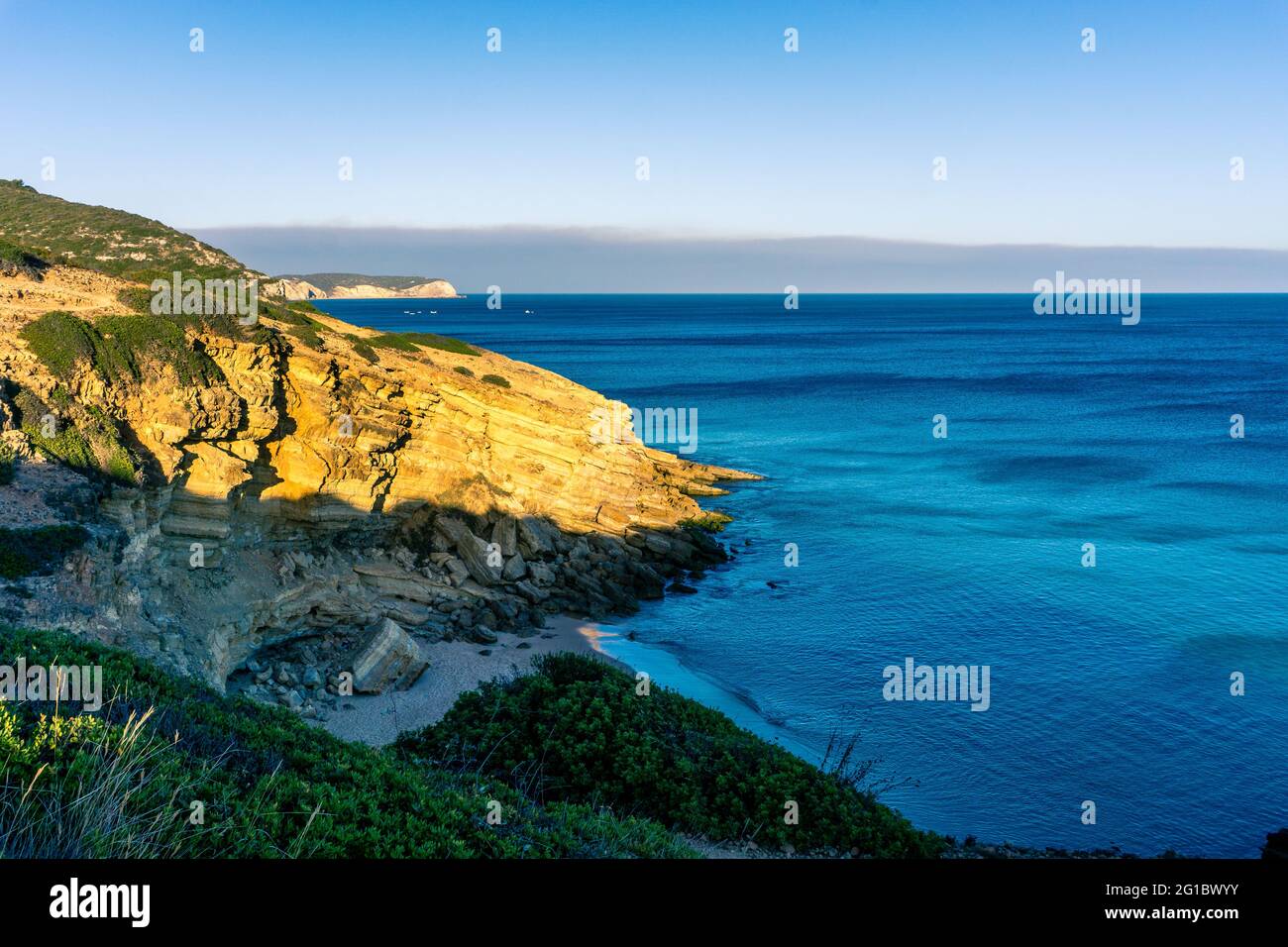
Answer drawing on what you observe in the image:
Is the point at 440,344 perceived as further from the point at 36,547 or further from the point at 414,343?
the point at 36,547

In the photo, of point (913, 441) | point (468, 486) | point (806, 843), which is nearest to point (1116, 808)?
point (806, 843)

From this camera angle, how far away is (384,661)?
Result: 24766 millimetres

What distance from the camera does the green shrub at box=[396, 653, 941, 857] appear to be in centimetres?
1428

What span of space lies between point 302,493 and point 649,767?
18007 millimetres

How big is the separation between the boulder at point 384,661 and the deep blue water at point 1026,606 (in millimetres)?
7657

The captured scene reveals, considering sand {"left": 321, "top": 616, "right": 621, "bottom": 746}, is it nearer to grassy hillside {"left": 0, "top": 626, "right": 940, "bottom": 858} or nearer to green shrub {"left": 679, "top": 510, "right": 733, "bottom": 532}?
grassy hillside {"left": 0, "top": 626, "right": 940, "bottom": 858}

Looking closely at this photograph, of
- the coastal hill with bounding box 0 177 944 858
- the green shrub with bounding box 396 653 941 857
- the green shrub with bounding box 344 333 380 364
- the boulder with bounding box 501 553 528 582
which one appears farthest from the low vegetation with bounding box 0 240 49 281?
the green shrub with bounding box 396 653 941 857

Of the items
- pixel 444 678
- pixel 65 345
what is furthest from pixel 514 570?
pixel 65 345

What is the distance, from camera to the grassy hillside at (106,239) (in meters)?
36.5

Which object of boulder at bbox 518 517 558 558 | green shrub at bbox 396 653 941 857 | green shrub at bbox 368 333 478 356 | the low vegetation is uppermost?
the low vegetation

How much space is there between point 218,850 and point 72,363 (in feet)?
67.5

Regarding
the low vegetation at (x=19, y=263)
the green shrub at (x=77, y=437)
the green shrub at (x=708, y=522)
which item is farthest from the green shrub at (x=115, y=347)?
the green shrub at (x=708, y=522)

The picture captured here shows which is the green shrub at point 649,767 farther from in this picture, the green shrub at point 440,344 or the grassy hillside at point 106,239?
the green shrub at point 440,344

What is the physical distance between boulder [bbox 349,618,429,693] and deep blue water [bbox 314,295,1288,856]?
7657 millimetres
